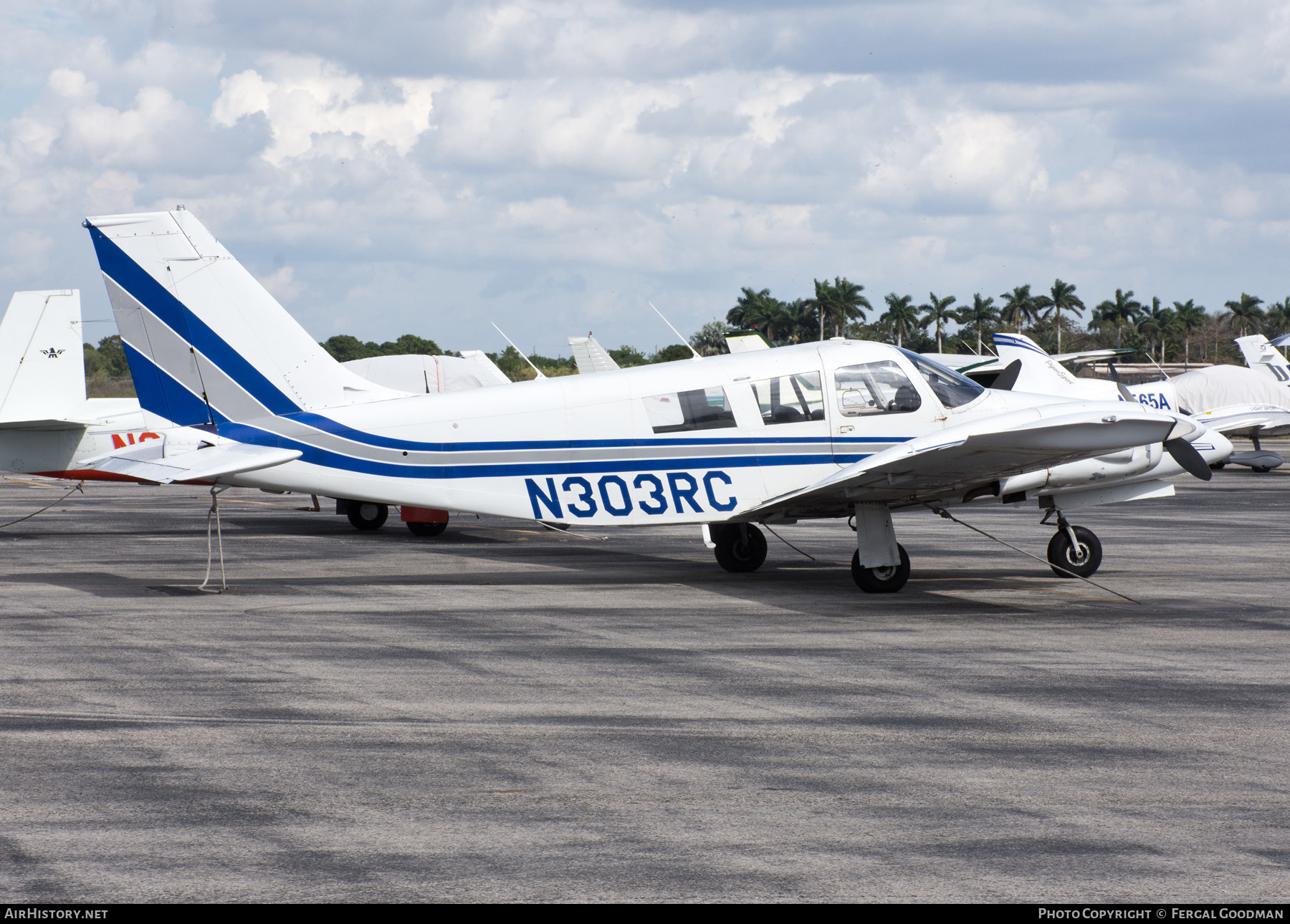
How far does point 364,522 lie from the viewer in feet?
65.2

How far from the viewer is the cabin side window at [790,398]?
12.6 metres

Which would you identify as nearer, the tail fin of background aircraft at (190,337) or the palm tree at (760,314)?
the tail fin of background aircraft at (190,337)

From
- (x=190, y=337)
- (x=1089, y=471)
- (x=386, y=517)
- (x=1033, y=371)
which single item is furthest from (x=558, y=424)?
(x=1033, y=371)

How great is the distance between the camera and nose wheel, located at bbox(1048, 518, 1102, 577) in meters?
13.4

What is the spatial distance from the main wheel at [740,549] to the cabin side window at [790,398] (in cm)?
212

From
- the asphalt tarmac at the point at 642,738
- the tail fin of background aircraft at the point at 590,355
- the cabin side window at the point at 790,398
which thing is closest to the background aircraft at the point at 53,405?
the asphalt tarmac at the point at 642,738

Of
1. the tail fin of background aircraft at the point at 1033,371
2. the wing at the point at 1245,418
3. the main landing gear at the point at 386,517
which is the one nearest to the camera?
the tail fin of background aircraft at the point at 1033,371

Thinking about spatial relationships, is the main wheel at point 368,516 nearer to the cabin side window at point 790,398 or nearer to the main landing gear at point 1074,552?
the cabin side window at point 790,398

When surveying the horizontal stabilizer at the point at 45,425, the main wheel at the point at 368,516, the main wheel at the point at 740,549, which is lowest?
the main wheel at the point at 740,549

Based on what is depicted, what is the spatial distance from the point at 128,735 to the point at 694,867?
368 cm

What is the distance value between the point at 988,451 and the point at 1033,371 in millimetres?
10764

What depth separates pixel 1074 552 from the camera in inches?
529

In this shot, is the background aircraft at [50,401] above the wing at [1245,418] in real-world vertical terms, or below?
above

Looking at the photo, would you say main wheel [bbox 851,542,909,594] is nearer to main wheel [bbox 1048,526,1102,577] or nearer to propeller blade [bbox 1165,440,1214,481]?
main wheel [bbox 1048,526,1102,577]
